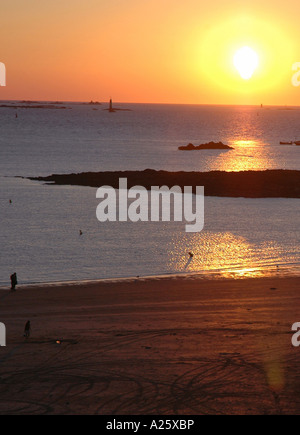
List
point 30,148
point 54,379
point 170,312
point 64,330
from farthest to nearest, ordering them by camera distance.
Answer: point 30,148 → point 170,312 → point 64,330 → point 54,379

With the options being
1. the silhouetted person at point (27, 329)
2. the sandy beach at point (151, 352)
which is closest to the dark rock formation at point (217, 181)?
the sandy beach at point (151, 352)

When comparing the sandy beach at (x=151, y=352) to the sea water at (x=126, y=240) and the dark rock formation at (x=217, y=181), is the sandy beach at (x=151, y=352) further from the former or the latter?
the dark rock formation at (x=217, y=181)

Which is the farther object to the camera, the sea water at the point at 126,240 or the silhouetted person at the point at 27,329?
the sea water at the point at 126,240

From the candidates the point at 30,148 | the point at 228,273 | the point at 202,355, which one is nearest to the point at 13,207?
the point at 228,273

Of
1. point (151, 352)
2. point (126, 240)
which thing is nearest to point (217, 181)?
point (126, 240)

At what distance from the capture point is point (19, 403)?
416 inches

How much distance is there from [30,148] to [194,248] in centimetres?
6938

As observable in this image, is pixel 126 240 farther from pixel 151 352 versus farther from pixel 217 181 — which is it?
pixel 217 181

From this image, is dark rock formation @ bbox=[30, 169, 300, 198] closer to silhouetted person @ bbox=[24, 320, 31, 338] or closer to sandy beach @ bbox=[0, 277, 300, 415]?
sandy beach @ bbox=[0, 277, 300, 415]

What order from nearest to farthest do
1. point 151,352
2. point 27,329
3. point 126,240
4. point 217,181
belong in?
1. point 151,352
2. point 27,329
3. point 126,240
4. point 217,181

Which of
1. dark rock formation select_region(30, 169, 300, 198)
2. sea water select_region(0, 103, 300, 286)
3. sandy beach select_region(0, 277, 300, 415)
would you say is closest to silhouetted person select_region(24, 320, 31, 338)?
sandy beach select_region(0, 277, 300, 415)

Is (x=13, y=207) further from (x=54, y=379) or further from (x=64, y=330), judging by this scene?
(x=54, y=379)

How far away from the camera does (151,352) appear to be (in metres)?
12.8

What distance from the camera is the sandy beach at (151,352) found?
35.0 feet
